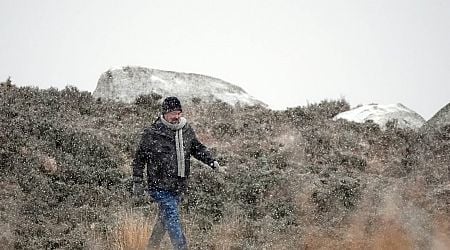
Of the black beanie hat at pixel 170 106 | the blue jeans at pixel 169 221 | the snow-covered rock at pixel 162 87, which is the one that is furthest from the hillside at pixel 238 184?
the snow-covered rock at pixel 162 87

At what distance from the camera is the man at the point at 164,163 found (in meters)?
6.82

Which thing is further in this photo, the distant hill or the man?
the distant hill

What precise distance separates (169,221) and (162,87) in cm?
1198

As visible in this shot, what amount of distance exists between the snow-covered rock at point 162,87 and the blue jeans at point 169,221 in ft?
35.2

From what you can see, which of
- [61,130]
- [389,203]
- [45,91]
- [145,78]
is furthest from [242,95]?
[389,203]

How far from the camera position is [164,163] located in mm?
6852

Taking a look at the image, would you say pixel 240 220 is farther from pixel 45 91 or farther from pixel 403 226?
pixel 45 91

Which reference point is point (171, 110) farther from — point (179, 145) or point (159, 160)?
point (159, 160)

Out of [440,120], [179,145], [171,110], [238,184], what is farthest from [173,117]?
[440,120]

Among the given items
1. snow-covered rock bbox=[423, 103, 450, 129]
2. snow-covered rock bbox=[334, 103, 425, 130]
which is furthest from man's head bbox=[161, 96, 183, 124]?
snow-covered rock bbox=[334, 103, 425, 130]

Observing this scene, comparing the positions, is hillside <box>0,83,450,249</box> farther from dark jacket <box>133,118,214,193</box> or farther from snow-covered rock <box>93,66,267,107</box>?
snow-covered rock <box>93,66,267,107</box>

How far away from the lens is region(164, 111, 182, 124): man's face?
6.91 metres

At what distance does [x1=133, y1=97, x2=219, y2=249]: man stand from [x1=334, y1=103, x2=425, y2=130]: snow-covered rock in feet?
31.4

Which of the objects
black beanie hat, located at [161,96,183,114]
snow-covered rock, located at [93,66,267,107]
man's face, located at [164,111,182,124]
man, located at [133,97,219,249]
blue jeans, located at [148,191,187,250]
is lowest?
blue jeans, located at [148,191,187,250]
